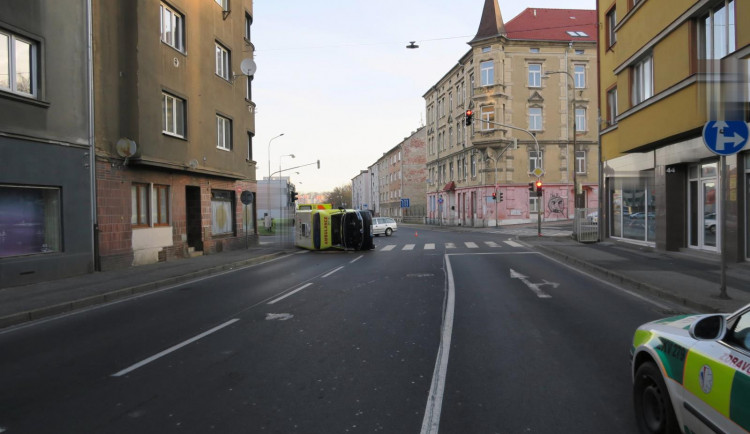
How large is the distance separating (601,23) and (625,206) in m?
8.27

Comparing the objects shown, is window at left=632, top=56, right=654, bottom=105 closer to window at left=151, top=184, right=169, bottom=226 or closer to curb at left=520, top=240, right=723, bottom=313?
curb at left=520, top=240, right=723, bottom=313

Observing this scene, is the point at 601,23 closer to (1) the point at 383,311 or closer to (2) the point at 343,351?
(1) the point at 383,311

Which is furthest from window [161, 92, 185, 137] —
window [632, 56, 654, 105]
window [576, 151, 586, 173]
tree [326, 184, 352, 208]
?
tree [326, 184, 352, 208]

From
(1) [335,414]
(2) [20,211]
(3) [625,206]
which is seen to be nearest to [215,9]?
(2) [20,211]

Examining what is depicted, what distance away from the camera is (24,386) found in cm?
479

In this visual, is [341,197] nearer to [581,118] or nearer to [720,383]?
[581,118]

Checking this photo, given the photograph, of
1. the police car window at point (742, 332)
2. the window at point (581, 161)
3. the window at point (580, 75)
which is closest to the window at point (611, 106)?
the police car window at point (742, 332)

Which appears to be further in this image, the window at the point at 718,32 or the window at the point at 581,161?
the window at the point at 581,161

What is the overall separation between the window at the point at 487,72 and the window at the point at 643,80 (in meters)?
26.1

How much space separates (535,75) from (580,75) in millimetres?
4077

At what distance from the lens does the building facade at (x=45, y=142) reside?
11.2m

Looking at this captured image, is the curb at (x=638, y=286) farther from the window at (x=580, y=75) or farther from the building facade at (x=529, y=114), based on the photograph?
the window at (x=580, y=75)

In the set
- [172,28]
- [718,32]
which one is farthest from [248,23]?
[718,32]

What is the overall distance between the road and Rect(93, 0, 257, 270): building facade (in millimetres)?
6429
